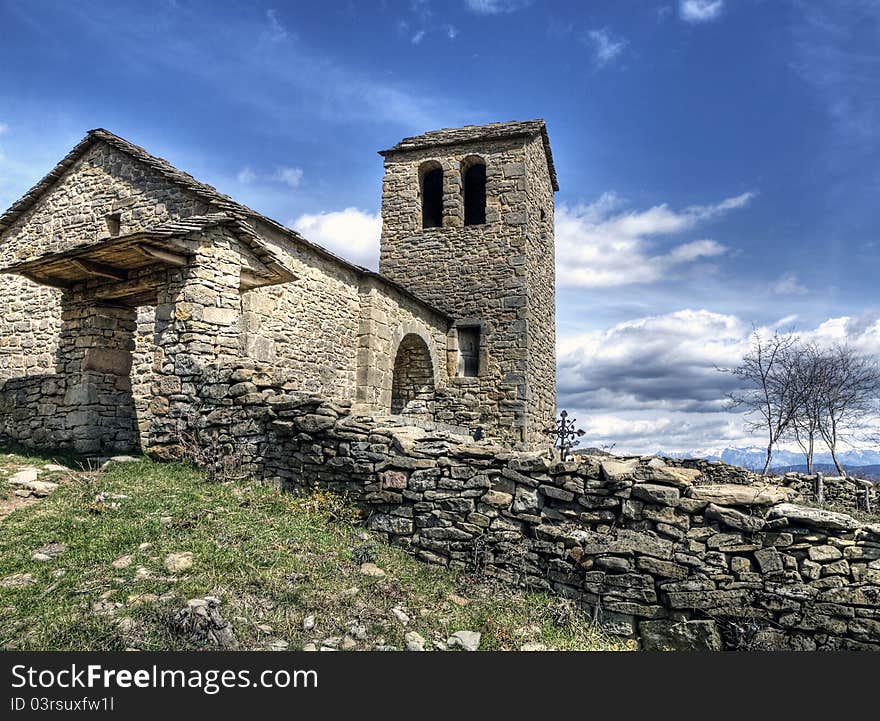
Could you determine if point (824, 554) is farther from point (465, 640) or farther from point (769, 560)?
point (465, 640)

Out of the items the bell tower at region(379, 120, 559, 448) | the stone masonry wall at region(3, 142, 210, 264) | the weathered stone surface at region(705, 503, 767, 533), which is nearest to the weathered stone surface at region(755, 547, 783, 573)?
the weathered stone surface at region(705, 503, 767, 533)

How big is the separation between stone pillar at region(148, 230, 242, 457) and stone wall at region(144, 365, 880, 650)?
1.99 meters

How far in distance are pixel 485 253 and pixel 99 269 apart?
1105cm

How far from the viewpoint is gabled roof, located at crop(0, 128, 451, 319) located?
33.6ft

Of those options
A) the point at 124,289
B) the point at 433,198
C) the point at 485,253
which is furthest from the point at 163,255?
the point at 433,198

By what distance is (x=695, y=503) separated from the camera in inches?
186

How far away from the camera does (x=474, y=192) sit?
18.2 meters

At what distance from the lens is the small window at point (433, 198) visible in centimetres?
1823

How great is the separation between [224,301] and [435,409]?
29.6ft

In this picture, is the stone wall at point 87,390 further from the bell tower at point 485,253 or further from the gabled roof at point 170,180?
the bell tower at point 485,253

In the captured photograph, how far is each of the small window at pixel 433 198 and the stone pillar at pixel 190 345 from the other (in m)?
11.3

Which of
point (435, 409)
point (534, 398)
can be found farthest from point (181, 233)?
point (534, 398)

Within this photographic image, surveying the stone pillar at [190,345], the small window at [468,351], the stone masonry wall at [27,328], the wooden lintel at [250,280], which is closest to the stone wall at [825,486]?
the small window at [468,351]

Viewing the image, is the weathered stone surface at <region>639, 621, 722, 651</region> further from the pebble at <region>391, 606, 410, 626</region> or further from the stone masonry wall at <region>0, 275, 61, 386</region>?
the stone masonry wall at <region>0, 275, 61, 386</region>
